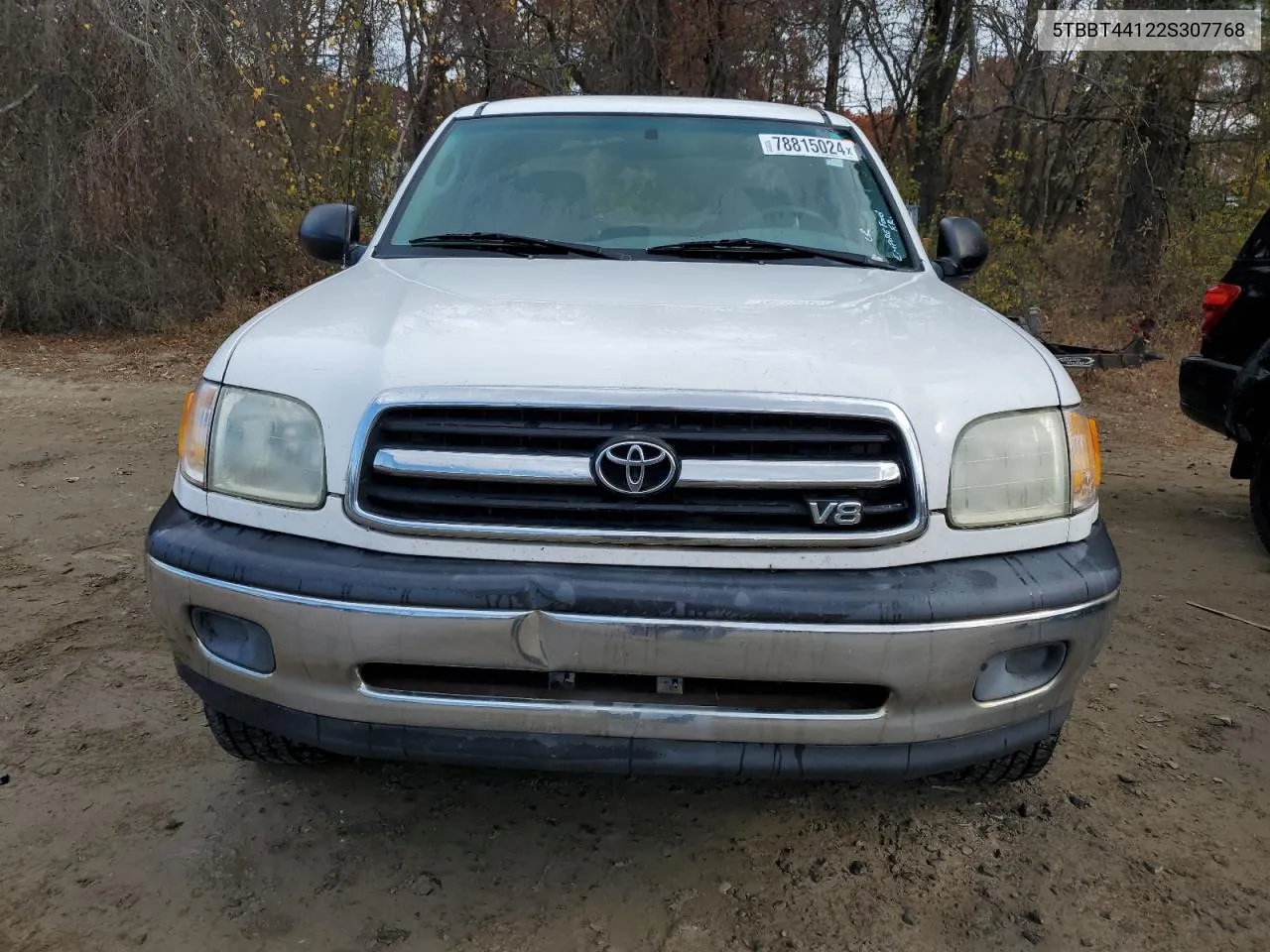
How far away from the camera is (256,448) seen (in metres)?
2.04

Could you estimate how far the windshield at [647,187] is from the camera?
10.0 ft

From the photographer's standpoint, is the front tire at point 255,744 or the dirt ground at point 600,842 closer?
the dirt ground at point 600,842

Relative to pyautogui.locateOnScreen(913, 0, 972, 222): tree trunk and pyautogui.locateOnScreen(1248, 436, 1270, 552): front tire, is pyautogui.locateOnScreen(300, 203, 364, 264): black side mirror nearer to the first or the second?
pyautogui.locateOnScreen(1248, 436, 1270, 552): front tire

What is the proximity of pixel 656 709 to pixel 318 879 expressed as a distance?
3.08 ft

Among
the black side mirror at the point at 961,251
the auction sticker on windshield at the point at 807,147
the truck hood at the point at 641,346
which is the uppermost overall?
the auction sticker on windshield at the point at 807,147

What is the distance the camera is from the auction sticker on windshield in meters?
3.35

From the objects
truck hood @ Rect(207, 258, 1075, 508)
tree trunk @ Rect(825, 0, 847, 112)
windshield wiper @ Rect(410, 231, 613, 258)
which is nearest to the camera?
truck hood @ Rect(207, 258, 1075, 508)

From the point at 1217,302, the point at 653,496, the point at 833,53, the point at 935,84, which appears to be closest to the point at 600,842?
the point at 653,496

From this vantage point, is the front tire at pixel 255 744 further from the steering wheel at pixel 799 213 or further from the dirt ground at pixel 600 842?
the steering wheel at pixel 799 213

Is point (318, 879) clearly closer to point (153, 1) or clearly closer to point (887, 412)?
point (887, 412)

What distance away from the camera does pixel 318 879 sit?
2.20 metres

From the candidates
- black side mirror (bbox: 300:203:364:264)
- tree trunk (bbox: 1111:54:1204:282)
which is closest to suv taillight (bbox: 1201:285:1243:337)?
black side mirror (bbox: 300:203:364:264)

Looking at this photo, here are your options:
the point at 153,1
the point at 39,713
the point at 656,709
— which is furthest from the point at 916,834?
the point at 153,1

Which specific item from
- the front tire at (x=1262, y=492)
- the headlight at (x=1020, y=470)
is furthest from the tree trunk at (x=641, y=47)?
the headlight at (x=1020, y=470)
